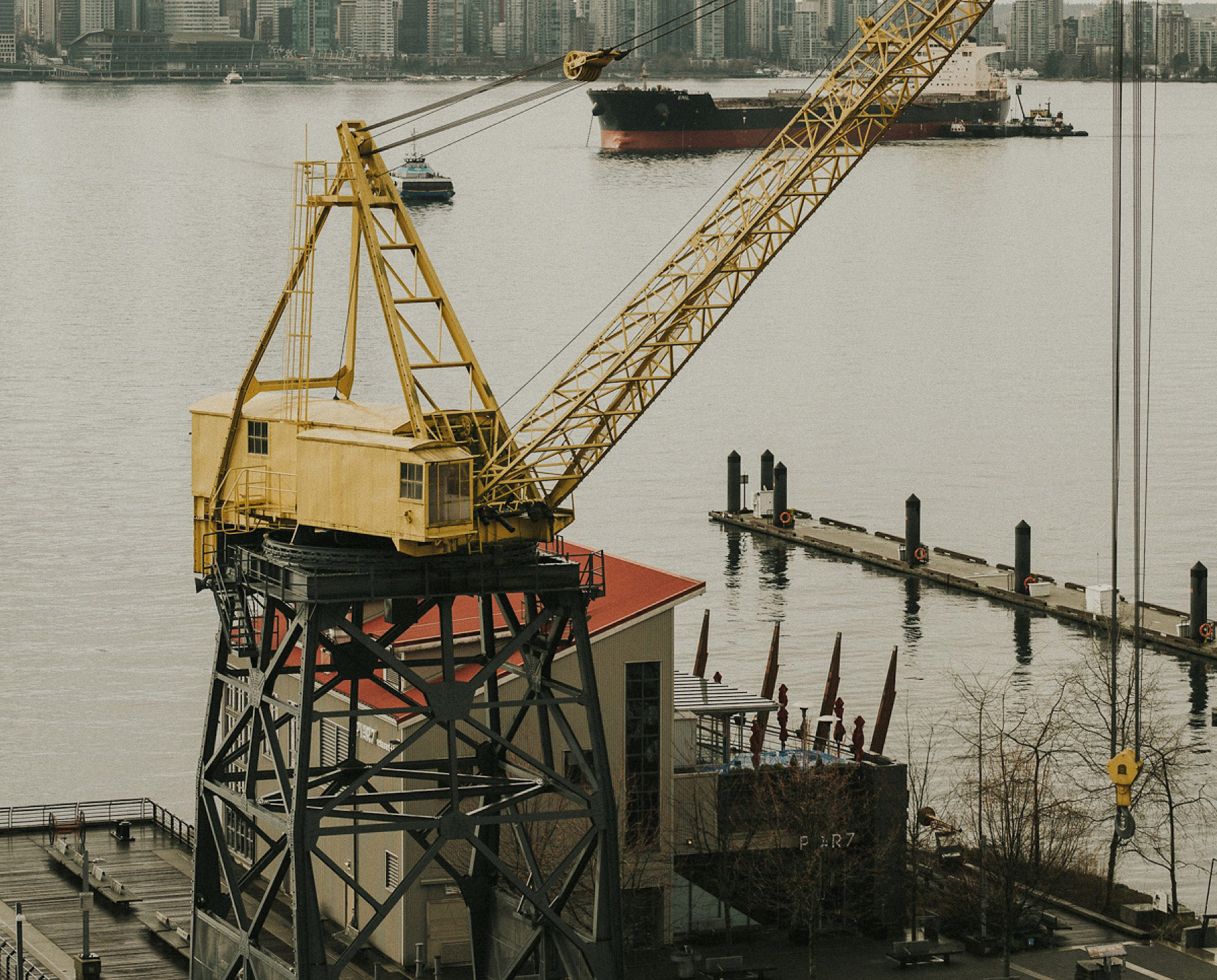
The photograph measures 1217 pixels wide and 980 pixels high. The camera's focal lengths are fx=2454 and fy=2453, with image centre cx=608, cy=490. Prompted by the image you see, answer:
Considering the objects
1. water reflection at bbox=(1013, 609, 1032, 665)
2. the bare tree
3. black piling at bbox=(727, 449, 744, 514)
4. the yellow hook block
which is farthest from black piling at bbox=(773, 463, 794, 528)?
the yellow hook block

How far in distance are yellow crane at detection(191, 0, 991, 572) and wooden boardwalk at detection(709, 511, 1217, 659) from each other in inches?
1300

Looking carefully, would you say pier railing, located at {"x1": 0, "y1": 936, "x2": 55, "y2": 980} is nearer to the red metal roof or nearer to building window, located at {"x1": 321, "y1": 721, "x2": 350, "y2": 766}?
building window, located at {"x1": 321, "y1": 721, "x2": 350, "y2": 766}


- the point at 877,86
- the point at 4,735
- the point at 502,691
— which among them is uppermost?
the point at 877,86

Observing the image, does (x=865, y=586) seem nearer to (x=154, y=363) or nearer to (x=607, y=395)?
(x=607, y=395)

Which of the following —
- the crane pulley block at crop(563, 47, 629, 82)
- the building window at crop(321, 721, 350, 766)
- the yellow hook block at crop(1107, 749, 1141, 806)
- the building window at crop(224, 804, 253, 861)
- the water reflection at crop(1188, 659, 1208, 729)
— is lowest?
the water reflection at crop(1188, 659, 1208, 729)

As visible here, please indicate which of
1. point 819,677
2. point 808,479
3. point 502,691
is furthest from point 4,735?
point 808,479

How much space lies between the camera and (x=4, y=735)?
6209 cm

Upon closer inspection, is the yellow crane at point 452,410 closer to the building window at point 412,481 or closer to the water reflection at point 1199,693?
the building window at point 412,481

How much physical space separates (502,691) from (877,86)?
11251 millimetres

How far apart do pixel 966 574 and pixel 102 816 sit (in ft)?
115

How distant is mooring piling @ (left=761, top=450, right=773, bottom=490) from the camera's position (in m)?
89.0

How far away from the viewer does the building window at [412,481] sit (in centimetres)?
3191

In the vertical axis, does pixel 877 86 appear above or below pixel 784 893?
above

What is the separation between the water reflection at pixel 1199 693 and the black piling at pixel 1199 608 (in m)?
1.11
